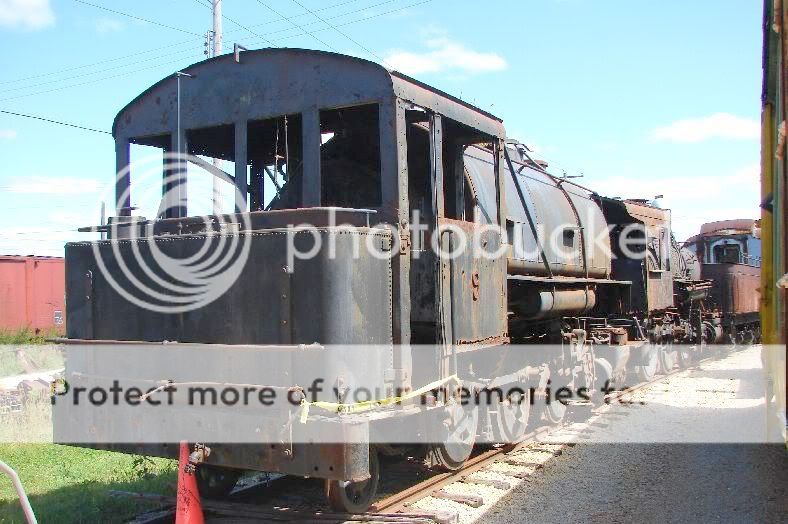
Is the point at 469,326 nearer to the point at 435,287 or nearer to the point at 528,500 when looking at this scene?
the point at 435,287

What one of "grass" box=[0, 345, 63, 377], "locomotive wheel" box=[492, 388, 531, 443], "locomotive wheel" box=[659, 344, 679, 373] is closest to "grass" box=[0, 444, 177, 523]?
"locomotive wheel" box=[492, 388, 531, 443]

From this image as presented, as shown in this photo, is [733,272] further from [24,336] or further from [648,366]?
[24,336]

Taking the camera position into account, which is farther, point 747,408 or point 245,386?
point 747,408

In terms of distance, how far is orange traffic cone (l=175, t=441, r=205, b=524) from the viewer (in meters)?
4.72

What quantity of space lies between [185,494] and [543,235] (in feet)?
17.4

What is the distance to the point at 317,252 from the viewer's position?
14.7 ft

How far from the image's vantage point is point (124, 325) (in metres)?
5.22

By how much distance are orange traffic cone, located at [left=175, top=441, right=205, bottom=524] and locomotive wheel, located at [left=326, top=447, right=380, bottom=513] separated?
931 millimetres

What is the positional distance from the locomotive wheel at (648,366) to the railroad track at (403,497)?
17.6 feet

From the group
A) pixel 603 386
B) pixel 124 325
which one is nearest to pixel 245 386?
pixel 124 325

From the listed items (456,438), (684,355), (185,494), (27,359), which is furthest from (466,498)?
(27,359)

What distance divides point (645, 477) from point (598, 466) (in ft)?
1.73

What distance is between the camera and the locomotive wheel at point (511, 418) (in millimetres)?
7129

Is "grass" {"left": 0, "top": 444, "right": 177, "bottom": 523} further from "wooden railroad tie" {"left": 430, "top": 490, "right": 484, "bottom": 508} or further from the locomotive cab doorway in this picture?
the locomotive cab doorway
